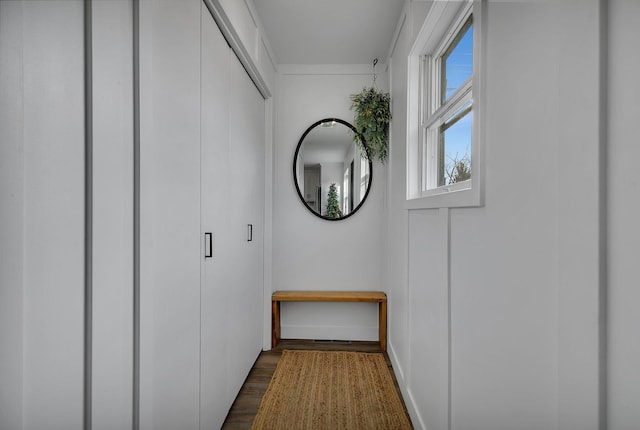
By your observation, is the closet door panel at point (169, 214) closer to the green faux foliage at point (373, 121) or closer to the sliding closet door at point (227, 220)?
the sliding closet door at point (227, 220)

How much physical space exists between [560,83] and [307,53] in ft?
8.49

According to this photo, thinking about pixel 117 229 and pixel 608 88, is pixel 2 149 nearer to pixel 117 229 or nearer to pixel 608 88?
pixel 117 229

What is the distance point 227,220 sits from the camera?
187 cm

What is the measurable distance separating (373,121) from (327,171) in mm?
655

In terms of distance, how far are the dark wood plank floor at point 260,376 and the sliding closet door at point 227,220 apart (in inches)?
2.9

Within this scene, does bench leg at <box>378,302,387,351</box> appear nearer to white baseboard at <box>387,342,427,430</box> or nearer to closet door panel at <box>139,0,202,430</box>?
white baseboard at <box>387,342,427,430</box>

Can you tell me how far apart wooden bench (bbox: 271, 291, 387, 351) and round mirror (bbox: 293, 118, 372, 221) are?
73 centimetres

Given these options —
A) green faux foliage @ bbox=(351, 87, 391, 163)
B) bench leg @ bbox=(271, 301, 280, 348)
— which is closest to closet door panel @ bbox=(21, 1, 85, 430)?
bench leg @ bbox=(271, 301, 280, 348)

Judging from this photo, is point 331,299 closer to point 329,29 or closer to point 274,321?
point 274,321

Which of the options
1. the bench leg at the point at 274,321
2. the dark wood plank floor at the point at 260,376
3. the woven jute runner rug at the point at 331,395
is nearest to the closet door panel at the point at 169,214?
the dark wood plank floor at the point at 260,376

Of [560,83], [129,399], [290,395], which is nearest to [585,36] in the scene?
[560,83]

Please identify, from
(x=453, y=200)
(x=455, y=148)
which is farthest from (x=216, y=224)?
(x=455, y=148)

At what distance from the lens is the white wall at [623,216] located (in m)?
0.52

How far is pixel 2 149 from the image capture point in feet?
1.98
